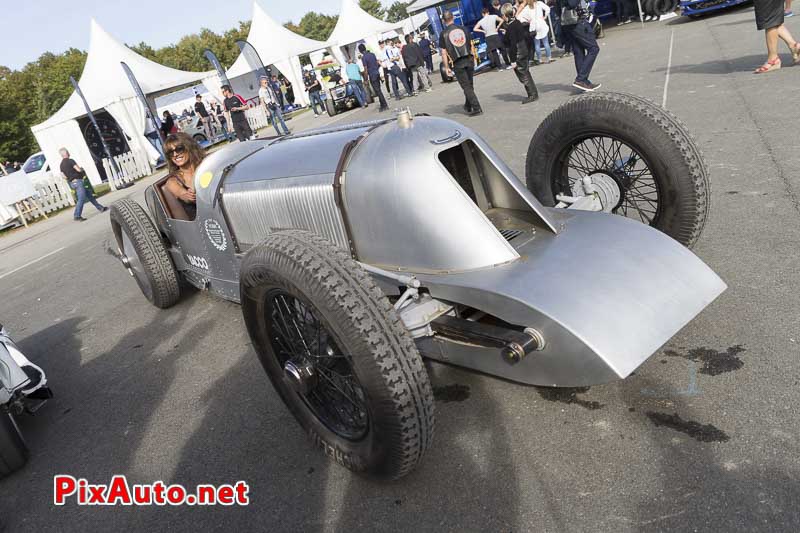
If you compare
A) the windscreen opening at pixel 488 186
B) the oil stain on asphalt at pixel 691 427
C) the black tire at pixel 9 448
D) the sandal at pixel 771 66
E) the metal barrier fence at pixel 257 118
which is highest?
the metal barrier fence at pixel 257 118

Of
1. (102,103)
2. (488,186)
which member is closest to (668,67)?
(488,186)

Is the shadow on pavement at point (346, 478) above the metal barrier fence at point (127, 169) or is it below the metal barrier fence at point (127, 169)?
below

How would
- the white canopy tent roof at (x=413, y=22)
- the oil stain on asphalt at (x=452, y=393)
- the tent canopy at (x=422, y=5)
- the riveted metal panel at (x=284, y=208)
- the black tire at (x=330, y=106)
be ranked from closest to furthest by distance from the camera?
the oil stain on asphalt at (x=452, y=393)
the riveted metal panel at (x=284, y=208)
the black tire at (x=330, y=106)
the tent canopy at (x=422, y=5)
the white canopy tent roof at (x=413, y=22)

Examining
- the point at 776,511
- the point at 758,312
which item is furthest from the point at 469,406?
the point at 758,312

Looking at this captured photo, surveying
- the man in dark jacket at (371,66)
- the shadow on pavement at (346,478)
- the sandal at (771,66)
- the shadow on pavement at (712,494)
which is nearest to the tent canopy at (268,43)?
the man in dark jacket at (371,66)

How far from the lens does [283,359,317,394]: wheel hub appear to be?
234cm

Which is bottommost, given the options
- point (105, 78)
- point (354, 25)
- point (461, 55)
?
point (461, 55)

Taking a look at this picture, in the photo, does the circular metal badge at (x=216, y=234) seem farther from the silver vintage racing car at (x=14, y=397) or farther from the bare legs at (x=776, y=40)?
the bare legs at (x=776, y=40)

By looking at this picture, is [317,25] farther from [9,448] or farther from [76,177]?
[9,448]

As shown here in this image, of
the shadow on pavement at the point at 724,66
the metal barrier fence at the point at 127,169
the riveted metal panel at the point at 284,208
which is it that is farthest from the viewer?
the metal barrier fence at the point at 127,169

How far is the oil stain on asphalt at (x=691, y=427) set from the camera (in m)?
2.11

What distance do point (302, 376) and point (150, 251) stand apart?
2.70 meters

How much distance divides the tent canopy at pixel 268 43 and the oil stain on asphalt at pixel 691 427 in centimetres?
2676

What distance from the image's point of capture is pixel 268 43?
86.7 ft
